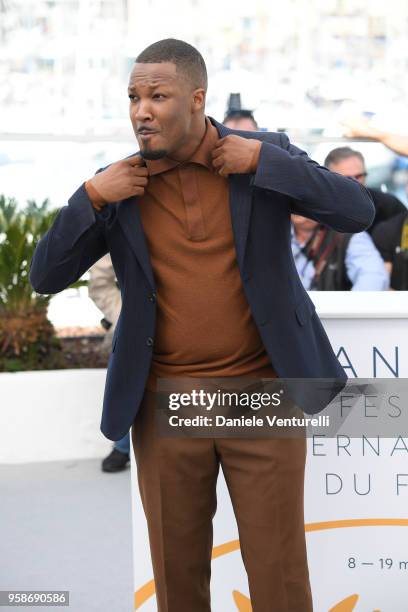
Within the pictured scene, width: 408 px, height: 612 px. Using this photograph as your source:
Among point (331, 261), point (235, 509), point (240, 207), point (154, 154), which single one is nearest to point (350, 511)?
point (235, 509)

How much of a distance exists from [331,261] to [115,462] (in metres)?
1.64

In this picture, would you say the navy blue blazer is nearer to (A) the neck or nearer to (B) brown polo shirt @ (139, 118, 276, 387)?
(B) brown polo shirt @ (139, 118, 276, 387)

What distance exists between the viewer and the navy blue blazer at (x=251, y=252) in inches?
94.7

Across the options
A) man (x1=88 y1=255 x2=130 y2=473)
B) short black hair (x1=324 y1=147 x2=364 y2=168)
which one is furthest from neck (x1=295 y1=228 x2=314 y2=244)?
man (x1=88 y1=255 x2=130 y2=473)

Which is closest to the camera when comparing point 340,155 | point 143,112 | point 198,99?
point 143,112

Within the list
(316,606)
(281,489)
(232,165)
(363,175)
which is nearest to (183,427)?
(281,489)

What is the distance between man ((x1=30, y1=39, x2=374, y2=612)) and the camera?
7.86 feet

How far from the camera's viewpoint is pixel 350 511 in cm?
315

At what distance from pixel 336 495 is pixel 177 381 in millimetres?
856

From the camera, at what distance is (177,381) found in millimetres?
2543

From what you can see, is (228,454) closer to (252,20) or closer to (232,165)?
(232,165)

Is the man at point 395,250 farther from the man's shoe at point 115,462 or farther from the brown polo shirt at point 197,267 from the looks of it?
the brown polo shirt at point 197,267

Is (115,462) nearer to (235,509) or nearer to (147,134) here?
(235,509)

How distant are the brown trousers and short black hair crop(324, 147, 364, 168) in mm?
3220
